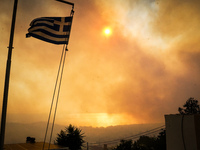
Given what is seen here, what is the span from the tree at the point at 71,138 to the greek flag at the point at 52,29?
3231cm

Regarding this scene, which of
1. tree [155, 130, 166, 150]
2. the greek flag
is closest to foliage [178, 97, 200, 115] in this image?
tree [155, 130, 166, 150]

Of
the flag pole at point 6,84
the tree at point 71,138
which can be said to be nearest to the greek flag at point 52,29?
the flag pole at point 6,84

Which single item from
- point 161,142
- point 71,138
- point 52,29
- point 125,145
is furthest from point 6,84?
point 161,142

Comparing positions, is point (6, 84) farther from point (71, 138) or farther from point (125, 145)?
point (125, 145)

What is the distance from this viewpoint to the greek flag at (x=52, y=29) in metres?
9.22

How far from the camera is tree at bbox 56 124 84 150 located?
3694cm

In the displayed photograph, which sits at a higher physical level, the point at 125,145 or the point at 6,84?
the point at 6,84

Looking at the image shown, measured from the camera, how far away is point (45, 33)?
9438 mm

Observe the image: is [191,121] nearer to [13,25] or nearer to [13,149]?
[13,25]

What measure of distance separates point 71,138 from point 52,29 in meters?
33.2

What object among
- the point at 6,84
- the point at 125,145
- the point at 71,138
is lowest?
the point at 125,145

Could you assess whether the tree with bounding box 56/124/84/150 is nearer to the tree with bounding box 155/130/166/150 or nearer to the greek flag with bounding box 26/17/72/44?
the tree with bounding box 155/130/166/150

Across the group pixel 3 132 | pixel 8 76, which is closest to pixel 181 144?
pixel 3 132

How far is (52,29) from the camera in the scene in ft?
31.4
